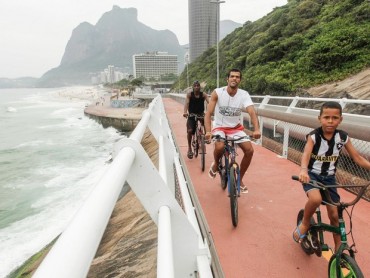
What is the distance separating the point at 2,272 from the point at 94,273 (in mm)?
8531

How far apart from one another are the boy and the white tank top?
1.88 meters

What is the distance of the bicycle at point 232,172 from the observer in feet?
13.1

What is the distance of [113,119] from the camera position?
55500 millimetres

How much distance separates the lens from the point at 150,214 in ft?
6.07

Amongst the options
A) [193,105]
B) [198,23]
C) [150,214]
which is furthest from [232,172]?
[198,23]

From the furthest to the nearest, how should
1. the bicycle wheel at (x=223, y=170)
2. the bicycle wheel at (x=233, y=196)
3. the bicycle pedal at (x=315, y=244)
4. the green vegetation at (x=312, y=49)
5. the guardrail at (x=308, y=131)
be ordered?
the green vegetation at (x=312, y=49), the bicycle wheel at (x=223, y=170), the guardrail at (x=308, y=131), the bicycle wheel at (x=233, y=196), the bicycle pedal at (x=315, y=244)

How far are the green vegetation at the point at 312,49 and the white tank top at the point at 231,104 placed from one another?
1517cm

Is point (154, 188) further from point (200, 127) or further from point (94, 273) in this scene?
point (200, 127)

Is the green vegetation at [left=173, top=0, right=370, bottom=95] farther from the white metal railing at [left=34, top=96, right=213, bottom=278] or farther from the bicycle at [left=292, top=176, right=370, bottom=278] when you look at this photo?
the white metal railing at [left=34, top=96, right=213, bottom=278]

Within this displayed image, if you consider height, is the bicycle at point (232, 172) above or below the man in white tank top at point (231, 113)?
below

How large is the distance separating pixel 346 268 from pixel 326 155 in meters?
1.07

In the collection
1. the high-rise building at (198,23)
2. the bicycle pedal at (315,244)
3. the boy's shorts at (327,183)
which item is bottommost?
the bicycle pedal at (315,244)

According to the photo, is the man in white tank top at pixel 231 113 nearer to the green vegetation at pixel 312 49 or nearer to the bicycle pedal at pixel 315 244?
the bicycle pedal at pixel 315 244

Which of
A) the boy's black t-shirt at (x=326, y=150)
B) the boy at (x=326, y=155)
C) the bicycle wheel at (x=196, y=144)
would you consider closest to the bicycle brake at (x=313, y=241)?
the boy at (x=326, y=155)
